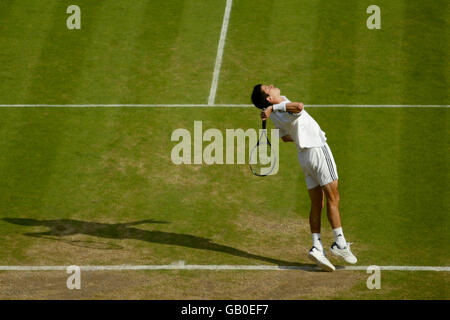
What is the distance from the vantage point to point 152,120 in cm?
1648

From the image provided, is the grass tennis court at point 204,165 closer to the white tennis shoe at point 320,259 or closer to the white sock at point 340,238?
the white tennis shoe at point 320,259

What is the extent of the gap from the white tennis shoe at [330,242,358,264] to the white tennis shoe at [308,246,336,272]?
0.26 metres

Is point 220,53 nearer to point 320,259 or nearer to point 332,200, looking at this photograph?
point 332,200

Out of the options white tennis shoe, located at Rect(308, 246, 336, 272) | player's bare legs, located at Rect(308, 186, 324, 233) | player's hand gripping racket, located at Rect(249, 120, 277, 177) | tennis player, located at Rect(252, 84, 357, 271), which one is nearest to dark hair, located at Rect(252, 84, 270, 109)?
tennis player, located at Rect(252, 84, 357, 271)

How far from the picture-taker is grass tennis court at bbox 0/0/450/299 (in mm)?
11922

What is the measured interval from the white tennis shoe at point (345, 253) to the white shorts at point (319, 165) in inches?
35.5

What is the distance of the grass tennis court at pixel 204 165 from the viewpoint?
11922 millimetres

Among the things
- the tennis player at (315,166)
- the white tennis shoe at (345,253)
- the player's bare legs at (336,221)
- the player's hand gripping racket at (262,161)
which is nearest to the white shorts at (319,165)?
the tennis player at (315,166)

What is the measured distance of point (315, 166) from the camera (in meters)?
11.6

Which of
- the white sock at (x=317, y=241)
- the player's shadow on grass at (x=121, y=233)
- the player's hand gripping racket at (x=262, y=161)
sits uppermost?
the player's hand gripping racket at (x=262, y=161)

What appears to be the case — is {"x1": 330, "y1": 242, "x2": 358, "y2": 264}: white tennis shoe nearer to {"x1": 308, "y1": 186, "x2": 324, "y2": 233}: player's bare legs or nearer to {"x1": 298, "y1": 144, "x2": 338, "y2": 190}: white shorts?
{"x1": 308, "y1": 186, "x2": 324, "y2": 233}: player's bare legs

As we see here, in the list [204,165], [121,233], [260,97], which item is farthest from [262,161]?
[260,97]
